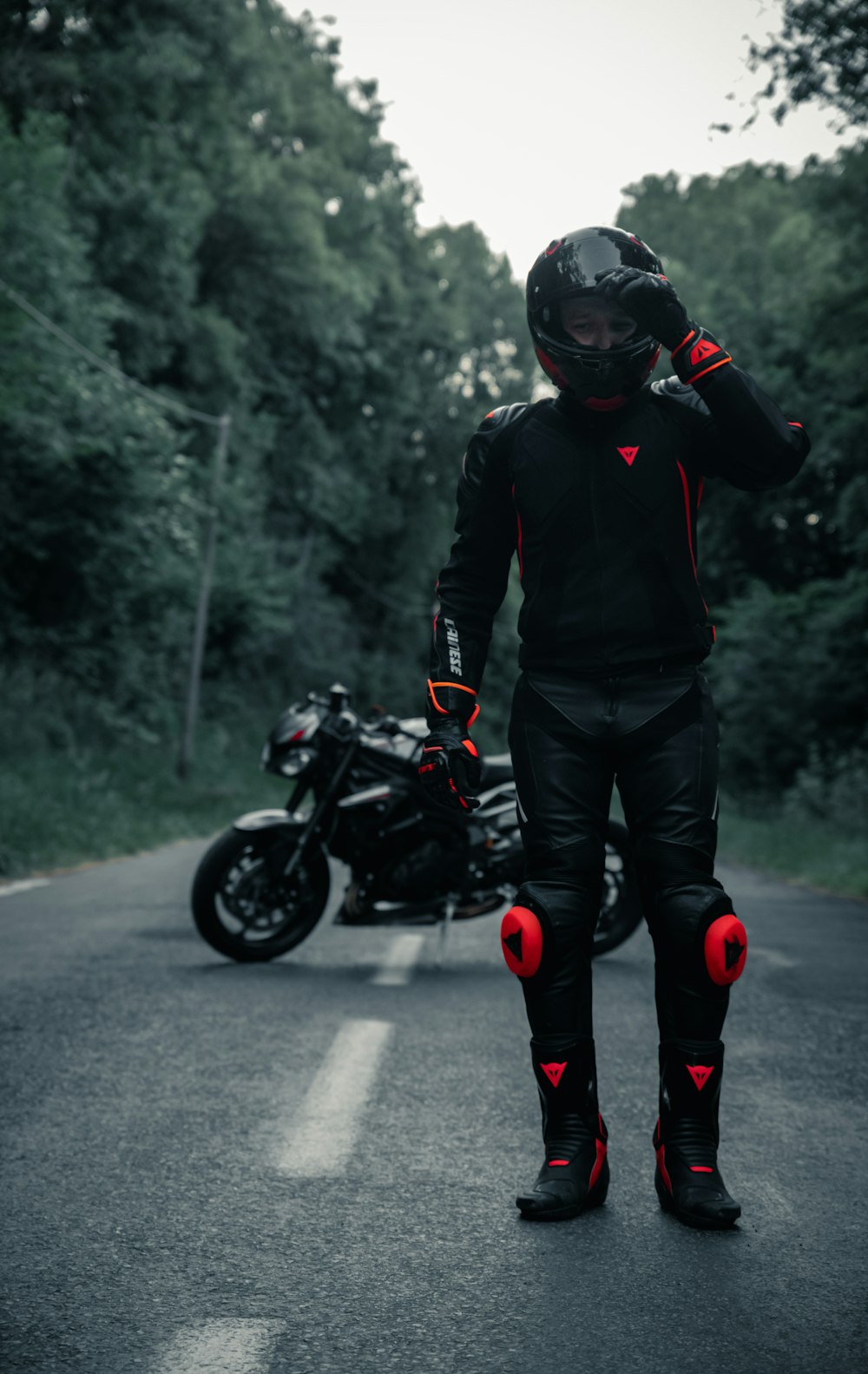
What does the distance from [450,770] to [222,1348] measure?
→ 147 centimetres

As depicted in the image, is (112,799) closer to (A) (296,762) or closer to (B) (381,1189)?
(A) (296,762)

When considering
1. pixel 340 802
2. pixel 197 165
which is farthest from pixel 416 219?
pixel 340 802

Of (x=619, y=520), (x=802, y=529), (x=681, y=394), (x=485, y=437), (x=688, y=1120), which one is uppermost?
(x=802, y=529)

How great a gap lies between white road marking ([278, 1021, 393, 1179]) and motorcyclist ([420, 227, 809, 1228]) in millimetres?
590

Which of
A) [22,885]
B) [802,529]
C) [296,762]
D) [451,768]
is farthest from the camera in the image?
[802,529]

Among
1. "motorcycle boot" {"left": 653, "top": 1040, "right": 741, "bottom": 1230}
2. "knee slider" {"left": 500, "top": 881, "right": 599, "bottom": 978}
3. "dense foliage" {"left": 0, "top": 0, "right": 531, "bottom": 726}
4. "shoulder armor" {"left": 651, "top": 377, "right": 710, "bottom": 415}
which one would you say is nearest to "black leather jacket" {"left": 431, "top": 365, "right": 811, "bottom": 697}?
"shoulder armor" {"left": 651, "top": 377, "right": 710, "bottom": 415}

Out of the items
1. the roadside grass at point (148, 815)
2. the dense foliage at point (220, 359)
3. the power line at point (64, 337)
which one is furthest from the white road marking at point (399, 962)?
the power line at point (64, 337)

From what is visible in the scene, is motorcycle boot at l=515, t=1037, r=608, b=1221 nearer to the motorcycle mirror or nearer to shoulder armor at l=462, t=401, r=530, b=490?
shoulder armor at l=462, t=401, r=530, b=490

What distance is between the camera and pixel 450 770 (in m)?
3.66

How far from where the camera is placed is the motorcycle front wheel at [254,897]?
703cm

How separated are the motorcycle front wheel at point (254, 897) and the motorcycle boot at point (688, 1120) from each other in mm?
3817

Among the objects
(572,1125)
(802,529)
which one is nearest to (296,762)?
(572,1125)

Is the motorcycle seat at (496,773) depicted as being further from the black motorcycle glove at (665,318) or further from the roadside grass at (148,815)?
the roadside grass at (148,815)

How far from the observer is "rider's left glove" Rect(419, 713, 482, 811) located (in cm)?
365
